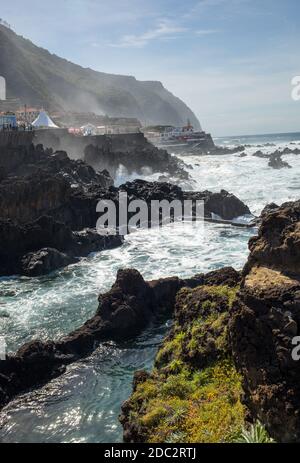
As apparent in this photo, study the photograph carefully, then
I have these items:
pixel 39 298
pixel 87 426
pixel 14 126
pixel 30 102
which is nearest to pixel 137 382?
pixel 87 426

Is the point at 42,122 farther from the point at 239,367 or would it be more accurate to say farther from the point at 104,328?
the point at 239,367

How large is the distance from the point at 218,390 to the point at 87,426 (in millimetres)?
3706

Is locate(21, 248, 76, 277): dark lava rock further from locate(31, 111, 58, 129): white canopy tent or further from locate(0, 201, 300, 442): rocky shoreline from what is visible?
locate(31, 111, 58, 129): white canopy tent

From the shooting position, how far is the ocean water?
10.8 metres

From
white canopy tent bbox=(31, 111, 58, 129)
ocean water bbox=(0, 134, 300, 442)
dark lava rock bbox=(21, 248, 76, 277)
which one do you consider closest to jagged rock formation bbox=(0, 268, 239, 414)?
ocean water bbox=(0, 134, 300, 442)

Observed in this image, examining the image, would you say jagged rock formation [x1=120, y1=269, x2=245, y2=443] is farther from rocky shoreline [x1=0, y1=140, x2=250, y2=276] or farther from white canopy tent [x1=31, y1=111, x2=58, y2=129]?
white canopy tent [x1=31, y1=111, x2=58, y2=129]

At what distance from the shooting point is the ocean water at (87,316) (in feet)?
35.6

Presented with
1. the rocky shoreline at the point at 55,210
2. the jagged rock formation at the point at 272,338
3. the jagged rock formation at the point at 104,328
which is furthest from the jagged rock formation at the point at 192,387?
the rocky shoreline at the point at 55,210

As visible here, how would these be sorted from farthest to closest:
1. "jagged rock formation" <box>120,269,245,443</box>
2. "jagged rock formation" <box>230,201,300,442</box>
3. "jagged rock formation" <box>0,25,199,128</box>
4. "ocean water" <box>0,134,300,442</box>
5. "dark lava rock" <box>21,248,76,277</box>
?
"jagged rock formation" <box>0,25,199,128</box>, "dark lava rock" <box>21,248,76,277</box>, "ocean water" <box>0,134,300,442</box>, "jagged rock formation" <box>120,269,245,443</box>, "jagged rock formation" <box>230,201,300,442</box>

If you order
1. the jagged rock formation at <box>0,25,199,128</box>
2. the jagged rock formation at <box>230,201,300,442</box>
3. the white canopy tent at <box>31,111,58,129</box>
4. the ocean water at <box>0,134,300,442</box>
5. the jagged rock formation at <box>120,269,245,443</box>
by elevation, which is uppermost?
the jagged rock formation at <box>0,25,199,128</box>

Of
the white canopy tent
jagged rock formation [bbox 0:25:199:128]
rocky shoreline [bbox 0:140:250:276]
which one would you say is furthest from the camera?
jagged rock formation [bbox 0:25:199:128]

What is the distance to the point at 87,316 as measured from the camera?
56.0ft

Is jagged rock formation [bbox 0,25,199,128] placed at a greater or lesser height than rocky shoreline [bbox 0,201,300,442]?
greater

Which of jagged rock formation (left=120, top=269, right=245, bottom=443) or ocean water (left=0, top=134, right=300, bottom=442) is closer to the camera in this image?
jagged rock formation (left=120, top=269, right=245, bottom=443)
